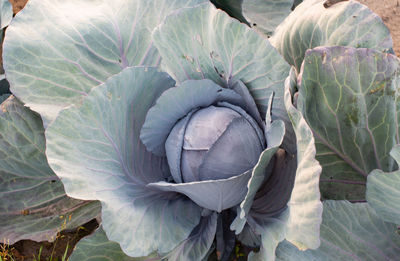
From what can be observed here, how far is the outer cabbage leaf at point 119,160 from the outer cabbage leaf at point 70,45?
0.89 ft

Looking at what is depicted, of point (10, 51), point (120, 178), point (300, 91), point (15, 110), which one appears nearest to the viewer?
point (300, 91)

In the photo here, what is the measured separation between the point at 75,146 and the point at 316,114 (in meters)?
0.61

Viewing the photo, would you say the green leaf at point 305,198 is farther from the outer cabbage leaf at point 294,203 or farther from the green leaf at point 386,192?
the green leaf at point 386,192

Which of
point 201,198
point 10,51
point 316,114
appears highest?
point 10,51

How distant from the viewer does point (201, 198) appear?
106cm

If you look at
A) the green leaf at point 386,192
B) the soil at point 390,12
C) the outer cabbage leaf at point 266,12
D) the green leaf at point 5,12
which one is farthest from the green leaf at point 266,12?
the green leaf at point 386,192

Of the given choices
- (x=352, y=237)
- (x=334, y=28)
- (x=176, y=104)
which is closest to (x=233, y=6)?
(x=334, y=28)

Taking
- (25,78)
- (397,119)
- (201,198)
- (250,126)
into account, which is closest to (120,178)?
(201,198)

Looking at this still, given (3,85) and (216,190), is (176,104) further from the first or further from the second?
(3,85)

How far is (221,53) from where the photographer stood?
109cm

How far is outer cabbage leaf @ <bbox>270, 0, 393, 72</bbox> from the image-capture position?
3.50 ft

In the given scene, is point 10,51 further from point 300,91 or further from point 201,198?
point 300,91

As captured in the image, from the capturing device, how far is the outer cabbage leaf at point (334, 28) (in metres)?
Answer: 1.07

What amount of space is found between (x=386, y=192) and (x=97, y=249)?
0.80 meters
